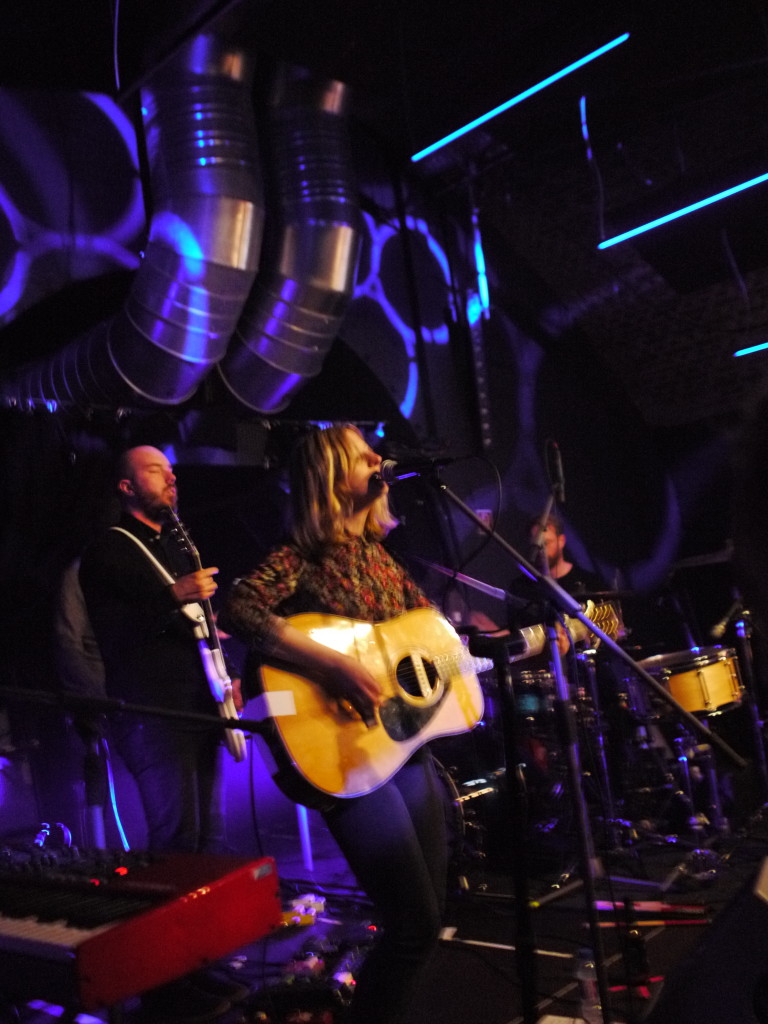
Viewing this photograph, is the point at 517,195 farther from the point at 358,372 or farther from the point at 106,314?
the point at 106,314

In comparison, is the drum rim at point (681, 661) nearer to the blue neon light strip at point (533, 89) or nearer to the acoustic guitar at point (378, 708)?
the acoustic guitar at point (378, 708)

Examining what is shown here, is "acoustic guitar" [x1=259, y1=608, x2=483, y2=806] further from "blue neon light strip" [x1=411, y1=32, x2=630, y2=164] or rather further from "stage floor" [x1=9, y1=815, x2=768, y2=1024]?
"blue neon light strip" [x1=411, y1=32, x2=630, y2=164]

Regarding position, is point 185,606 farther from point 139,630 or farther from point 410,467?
point 410,467

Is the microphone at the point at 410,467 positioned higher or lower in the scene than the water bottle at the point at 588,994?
higher

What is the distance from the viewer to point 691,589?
883cm

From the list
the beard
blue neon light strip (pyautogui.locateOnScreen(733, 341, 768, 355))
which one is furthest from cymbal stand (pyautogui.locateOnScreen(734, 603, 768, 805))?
the beard

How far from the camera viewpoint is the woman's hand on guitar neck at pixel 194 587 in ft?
11.3

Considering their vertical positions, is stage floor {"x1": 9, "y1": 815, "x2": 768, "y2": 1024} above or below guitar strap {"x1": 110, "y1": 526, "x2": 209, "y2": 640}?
below

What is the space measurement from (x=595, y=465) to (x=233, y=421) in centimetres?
415

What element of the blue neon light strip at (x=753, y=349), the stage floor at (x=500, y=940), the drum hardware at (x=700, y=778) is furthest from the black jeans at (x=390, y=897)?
the blue neon light strip at (x=753, y=349)

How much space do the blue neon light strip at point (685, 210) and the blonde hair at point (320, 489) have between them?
14.1 ft

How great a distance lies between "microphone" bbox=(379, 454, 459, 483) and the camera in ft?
8.60

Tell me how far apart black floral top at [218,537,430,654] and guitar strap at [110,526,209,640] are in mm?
1067

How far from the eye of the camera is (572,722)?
2701mm
